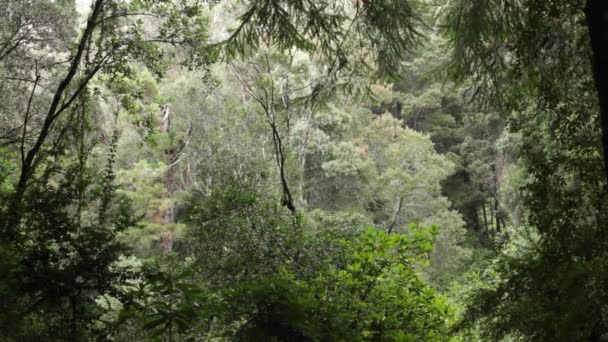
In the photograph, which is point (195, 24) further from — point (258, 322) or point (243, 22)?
point (258, 322)

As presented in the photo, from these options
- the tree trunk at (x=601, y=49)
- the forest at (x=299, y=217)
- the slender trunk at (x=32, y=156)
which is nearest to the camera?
the tree trunk at (x=601, y=49)

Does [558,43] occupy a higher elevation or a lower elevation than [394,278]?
higher

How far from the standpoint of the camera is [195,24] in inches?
274

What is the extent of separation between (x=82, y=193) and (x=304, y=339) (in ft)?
6.53

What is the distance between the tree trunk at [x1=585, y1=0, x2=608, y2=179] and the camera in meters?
2.89

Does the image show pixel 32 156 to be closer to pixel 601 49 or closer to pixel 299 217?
pixel 299 217

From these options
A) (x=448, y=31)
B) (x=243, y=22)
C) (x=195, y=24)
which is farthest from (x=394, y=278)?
(x=195, y=24)

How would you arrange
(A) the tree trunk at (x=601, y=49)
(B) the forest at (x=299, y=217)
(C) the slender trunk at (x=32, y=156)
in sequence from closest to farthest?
(A) the tree trunk at (x=601, y=49), (B) the forest at (x=299, y=217), (C) the slender trunk at (x=32, y=156)

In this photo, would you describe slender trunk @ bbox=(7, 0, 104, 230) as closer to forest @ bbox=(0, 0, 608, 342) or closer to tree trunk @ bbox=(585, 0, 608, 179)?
forest @ bbox=(0, 0, 608, 342)

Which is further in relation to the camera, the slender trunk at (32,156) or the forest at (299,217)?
the slender trunk at (32,156)

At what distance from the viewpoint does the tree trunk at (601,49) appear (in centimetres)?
289

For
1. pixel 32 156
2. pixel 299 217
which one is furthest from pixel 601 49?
pixel 299 217

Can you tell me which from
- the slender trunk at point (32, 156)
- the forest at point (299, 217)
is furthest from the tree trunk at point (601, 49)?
the slender trunk at point (32, 156)

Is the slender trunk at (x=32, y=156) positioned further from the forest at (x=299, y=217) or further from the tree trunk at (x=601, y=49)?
the tree trunk at (x=601, y=49)
